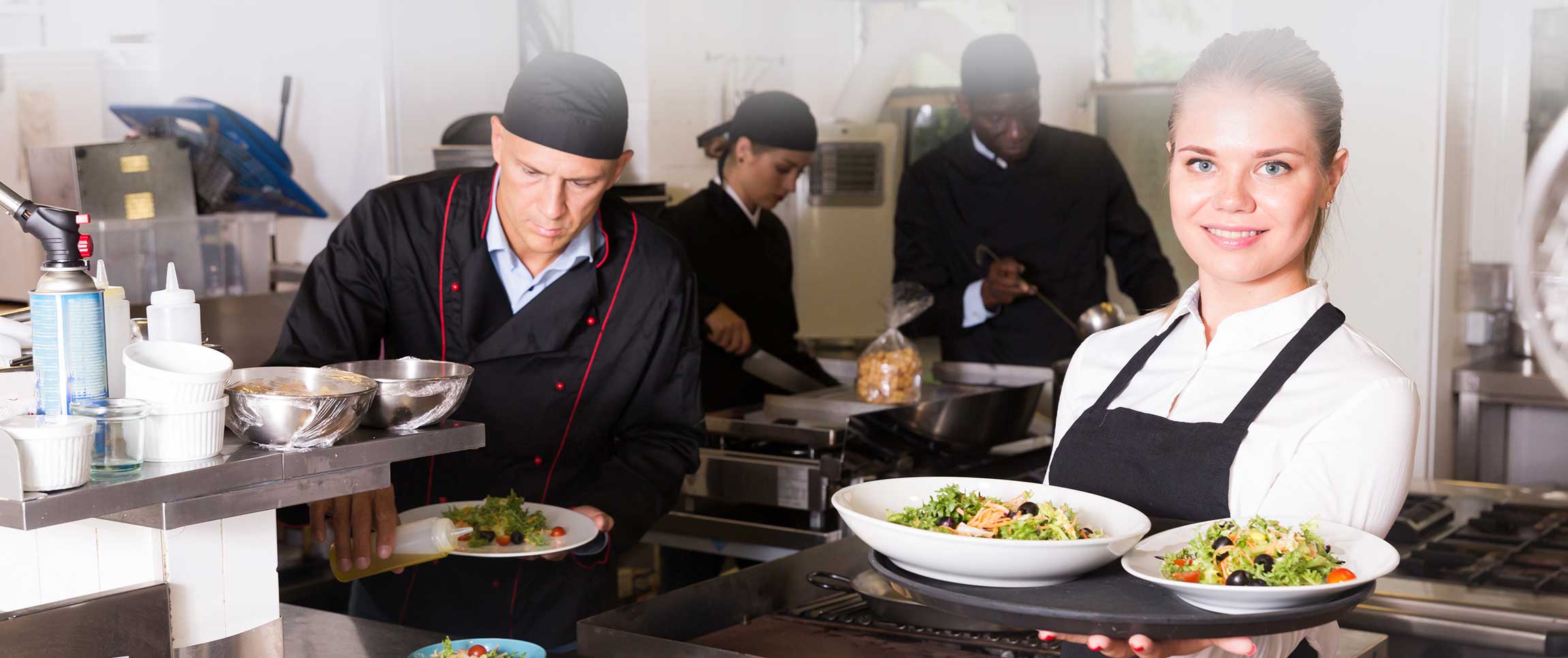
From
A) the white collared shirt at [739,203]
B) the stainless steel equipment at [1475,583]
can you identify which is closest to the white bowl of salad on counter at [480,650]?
the stainless steel equipment at [1475,583]

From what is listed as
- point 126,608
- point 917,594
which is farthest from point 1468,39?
point 126,608

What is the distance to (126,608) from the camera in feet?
4.58

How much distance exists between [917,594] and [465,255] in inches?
53.9

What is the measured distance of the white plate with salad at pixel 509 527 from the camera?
6.47 ft

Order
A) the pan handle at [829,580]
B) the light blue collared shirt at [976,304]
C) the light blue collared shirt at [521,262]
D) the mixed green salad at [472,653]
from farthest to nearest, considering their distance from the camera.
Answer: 1. the light blue collared shirt at [976,304]
2. the light blue collared shirt at [521,262]
3. the pan handle at [829,580]
4. the mixed green salad at [472,653]

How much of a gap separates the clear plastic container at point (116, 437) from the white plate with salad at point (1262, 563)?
97cm

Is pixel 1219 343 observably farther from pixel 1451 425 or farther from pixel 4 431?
pixel 1451 425

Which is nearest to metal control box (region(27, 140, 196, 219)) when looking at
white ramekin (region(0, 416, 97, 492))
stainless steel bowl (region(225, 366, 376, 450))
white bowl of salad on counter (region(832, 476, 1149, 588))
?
stainless steel bowl (region(225, 366, 376, 450))

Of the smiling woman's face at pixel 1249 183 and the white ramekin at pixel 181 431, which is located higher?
the smiling woman's face at pixel 1249 183

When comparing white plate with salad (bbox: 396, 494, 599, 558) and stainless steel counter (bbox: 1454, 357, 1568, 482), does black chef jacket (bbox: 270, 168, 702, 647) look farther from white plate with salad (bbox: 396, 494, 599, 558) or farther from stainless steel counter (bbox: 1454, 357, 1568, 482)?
stainless steel counter (bbox: 1454, 357, 1568, 482)

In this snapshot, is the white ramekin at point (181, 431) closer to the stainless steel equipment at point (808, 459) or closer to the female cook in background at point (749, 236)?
the stainless steel equipment at point (808, 459)

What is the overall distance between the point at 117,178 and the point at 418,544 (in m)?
2.10

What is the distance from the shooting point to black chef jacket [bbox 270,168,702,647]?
2.40 meters

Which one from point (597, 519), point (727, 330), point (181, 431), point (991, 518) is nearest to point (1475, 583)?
point (991, 518)
